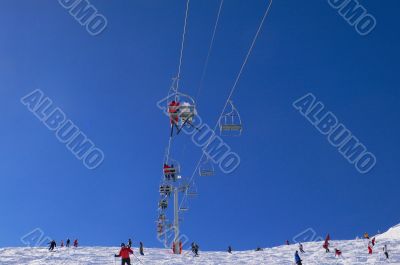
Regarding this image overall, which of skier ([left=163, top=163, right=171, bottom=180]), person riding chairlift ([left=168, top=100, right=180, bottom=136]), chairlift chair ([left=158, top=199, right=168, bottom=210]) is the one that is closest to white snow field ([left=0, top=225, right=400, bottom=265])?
skier ([left=163, top=163, right=171, bottom=180])

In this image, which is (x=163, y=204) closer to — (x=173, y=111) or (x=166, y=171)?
(x=166, y=171)

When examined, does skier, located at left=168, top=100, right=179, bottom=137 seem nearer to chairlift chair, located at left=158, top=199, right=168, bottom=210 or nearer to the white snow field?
the white snow field

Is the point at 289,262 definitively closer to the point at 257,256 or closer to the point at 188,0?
the point at 257,256

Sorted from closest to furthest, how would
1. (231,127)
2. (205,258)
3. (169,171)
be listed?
(231,127)
(205,258)
(169,171)

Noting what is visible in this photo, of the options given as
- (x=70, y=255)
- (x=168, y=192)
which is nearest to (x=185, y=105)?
(x=70, y=255)

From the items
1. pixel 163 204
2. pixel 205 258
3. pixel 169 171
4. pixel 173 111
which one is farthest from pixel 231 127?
pixel 163 204

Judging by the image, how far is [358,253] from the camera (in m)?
33.8

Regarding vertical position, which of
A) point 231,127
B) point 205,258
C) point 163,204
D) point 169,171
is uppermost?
point 169,171

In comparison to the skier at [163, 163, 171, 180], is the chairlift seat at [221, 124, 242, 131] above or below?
below

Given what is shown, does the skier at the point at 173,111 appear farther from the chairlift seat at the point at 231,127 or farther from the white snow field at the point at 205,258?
the white snow field at the point at 205,258

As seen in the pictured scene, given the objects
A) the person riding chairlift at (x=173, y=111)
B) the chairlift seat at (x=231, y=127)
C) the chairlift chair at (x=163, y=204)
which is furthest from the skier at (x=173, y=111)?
the chairlift chair at (x=163, y=204)

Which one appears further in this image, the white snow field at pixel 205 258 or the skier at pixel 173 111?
the white snow field at pixel 205 258

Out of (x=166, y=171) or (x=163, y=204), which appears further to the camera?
(x=163, y=204)

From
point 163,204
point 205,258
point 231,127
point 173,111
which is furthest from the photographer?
point 163,204
